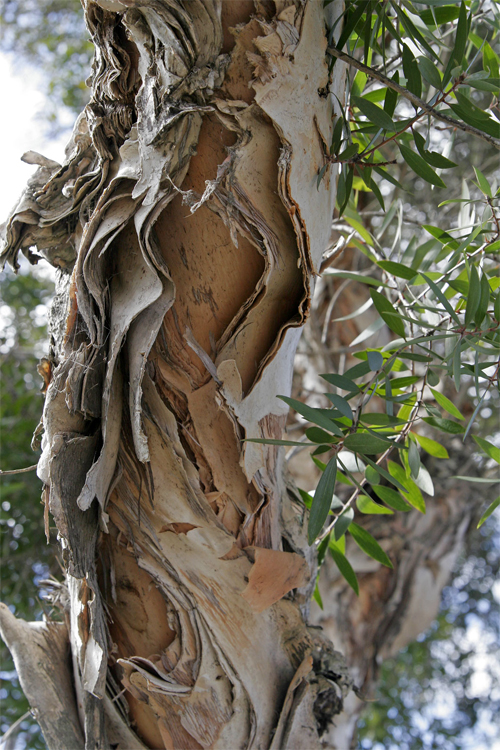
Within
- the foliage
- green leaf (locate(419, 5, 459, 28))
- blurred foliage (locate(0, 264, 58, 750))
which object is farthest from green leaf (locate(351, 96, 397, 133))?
blurred foliage (locate(0, 264, 58, 750))

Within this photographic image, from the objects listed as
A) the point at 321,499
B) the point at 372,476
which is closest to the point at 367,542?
the point at 372,476

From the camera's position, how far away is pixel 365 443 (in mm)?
543

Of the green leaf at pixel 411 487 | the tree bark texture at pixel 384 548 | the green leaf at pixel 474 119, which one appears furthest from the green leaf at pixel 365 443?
the tree bark texture at pixel 384 548

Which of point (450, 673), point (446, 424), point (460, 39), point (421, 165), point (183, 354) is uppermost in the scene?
point (460, 39)

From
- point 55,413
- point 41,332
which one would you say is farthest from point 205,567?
point 41,332

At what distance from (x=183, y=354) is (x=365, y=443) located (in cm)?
22

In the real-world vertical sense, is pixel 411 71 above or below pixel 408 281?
above

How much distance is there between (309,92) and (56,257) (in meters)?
0.33

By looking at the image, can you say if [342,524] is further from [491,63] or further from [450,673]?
[450,673]

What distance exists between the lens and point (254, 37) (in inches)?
21.0

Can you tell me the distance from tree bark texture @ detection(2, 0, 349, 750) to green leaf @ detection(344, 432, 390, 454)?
12 centimetres

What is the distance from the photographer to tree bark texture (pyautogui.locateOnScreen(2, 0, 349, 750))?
1.74ft

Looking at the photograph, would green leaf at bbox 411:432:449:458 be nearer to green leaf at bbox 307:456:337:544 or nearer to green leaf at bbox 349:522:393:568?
green leaf at bbox 349:522:393:568

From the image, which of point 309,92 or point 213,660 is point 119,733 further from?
point 309,92
